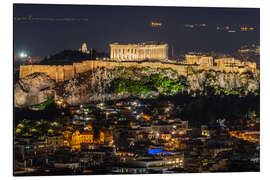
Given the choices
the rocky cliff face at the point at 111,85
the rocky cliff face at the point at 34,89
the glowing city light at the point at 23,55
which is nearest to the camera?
the glowing city light at the point at 23,55

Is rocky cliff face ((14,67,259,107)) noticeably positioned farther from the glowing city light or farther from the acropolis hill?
the glowing city light

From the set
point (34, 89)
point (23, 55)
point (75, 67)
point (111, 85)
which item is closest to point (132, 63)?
point (111, 85)

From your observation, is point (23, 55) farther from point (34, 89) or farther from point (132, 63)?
point (132, 63)

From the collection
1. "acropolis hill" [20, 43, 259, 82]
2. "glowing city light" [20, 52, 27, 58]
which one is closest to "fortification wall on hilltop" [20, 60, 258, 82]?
"acropolis hill" [20, 43, 259, 82]

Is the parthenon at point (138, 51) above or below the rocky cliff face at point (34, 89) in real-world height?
above

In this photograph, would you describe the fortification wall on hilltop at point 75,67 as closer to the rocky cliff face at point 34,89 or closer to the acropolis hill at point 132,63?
the acropolis hill at point 132,63

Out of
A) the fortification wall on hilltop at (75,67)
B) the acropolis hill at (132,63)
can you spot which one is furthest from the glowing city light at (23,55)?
the fortification wall on hilltop at (75,67)
